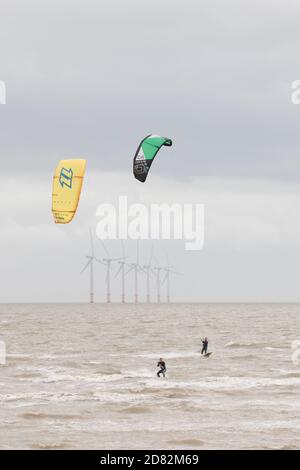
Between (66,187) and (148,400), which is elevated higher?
(66,187)

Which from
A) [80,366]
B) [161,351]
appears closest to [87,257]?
[161,351]

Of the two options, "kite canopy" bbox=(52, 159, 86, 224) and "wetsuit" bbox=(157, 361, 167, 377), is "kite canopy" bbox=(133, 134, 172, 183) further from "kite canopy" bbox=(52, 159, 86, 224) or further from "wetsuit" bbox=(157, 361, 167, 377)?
"wetsuit" bbox=(157, 361, 167, 377)

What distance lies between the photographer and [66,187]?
46906 mm

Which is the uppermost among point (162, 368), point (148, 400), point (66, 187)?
point (66, 187)

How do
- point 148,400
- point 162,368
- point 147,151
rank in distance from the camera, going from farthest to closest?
point 162,368 → point 147,151 → point 148,400

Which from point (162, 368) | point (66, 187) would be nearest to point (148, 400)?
point (162, 368)

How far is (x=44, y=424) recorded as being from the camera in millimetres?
34156

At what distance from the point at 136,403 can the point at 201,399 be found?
3109 millimetres

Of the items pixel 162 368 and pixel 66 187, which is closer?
pixel 66 187

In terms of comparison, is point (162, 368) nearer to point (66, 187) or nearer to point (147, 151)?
point (66, 187)

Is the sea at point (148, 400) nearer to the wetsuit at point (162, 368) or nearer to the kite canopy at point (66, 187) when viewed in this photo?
the wetsuit at point (162, 368)

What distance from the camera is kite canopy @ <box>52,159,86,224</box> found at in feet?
150
